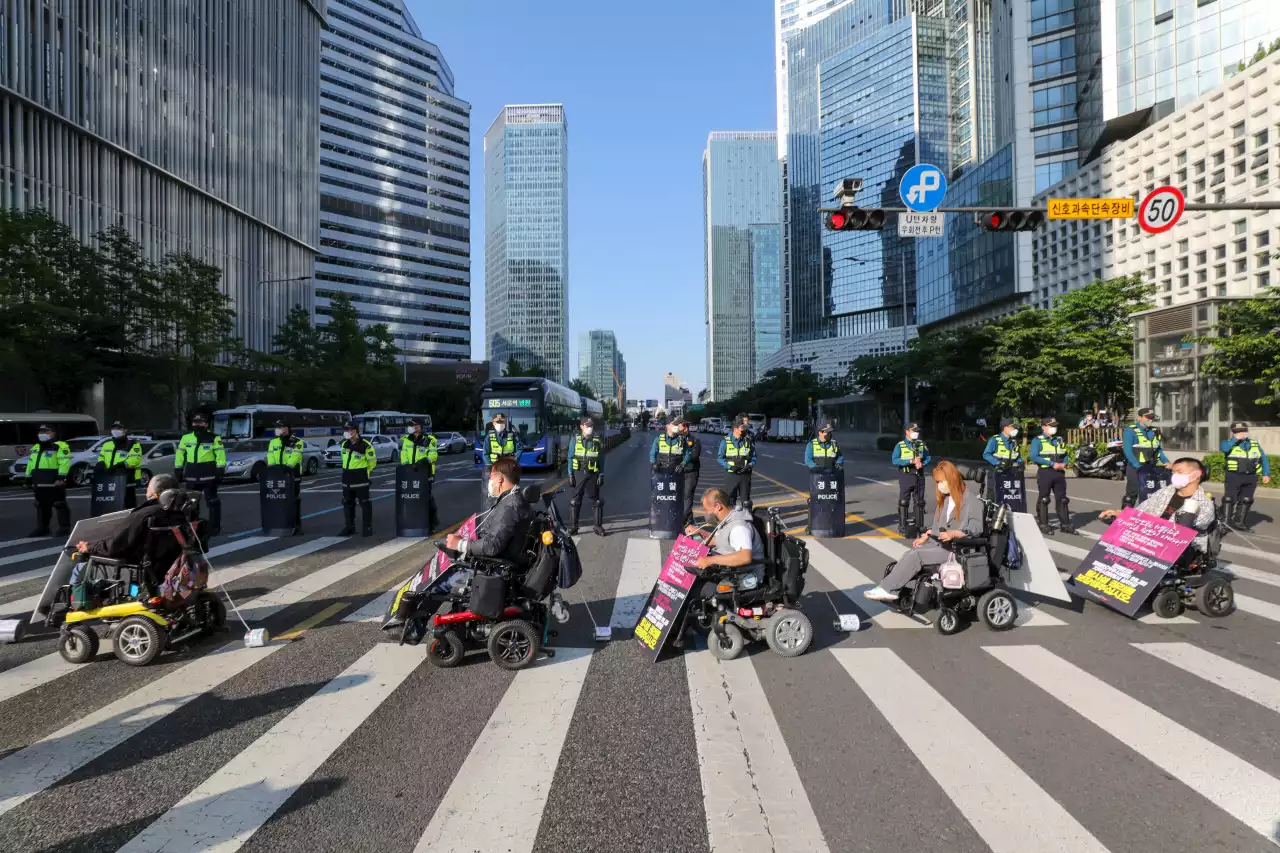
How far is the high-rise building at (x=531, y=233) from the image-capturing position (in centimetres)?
18088

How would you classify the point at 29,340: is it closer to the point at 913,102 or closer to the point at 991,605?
the point at 991,605

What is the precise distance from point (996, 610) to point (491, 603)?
424 centimetres

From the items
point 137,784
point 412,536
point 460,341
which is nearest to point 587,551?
point 412,536

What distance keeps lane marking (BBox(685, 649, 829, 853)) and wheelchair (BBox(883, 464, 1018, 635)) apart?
1.97 meters

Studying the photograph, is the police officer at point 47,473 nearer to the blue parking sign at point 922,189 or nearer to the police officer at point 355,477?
the police officer at point 355,477

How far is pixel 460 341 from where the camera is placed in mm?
125000

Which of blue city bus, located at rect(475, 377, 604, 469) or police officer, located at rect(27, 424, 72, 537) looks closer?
police officer, located at rect(27, 424, 72, 537)

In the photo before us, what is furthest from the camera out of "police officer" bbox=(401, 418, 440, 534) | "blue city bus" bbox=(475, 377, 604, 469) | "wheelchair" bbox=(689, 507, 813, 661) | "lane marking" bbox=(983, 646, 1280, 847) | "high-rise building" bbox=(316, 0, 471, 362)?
"high-rise building" bbox=(316, 0, 471, 362)

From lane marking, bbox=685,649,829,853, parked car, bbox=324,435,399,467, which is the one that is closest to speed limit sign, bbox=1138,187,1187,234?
lane marking, bbox=685,649,829,853

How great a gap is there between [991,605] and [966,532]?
67cm

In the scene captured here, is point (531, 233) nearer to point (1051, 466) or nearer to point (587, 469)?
point (587, 469)

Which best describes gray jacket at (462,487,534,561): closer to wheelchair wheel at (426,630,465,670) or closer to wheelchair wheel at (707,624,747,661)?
wheelchair wheel at (426,630,465,670)

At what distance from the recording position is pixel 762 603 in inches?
226

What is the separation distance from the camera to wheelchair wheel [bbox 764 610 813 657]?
5570 millimetres
